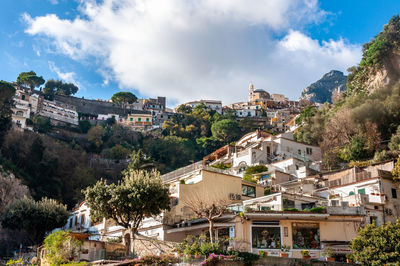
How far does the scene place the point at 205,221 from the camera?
2639 cm

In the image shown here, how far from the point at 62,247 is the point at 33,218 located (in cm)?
1315

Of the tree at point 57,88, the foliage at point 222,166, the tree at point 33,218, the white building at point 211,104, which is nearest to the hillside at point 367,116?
the foliage at point 222,166

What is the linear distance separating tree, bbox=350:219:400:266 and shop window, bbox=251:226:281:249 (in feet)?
15.6

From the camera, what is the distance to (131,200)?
90.5 feet

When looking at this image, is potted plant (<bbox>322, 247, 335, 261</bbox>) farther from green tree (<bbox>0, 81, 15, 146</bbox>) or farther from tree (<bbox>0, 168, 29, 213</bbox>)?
green tree (<bbox>0, 81, 15, 146</bbox>)

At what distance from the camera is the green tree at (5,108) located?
200 ft

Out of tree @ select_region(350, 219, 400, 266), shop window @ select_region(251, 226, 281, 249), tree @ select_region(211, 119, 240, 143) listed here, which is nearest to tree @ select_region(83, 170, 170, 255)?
shop window @ select_region(251, 226, 281, 249)

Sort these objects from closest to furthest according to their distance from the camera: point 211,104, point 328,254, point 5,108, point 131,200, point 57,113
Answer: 1. point 328,254
2. point 131,200
3. point 5,108
4. point 57,113
5. point 211,104

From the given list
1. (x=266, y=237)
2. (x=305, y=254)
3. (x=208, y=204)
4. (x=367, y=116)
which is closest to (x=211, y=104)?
(x=367, y=116)

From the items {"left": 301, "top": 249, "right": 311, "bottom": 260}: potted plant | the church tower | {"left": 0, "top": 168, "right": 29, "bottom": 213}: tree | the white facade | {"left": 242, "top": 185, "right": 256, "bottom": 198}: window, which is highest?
the church tower

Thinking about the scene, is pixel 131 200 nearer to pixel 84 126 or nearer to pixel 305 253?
pixel 305 253

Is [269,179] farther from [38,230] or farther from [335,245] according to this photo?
[38,230]

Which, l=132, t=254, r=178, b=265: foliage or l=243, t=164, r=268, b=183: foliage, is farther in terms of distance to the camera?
l=243, t=164, r=268, b=183: foliage

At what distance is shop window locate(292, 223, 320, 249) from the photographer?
2466 centimetres
